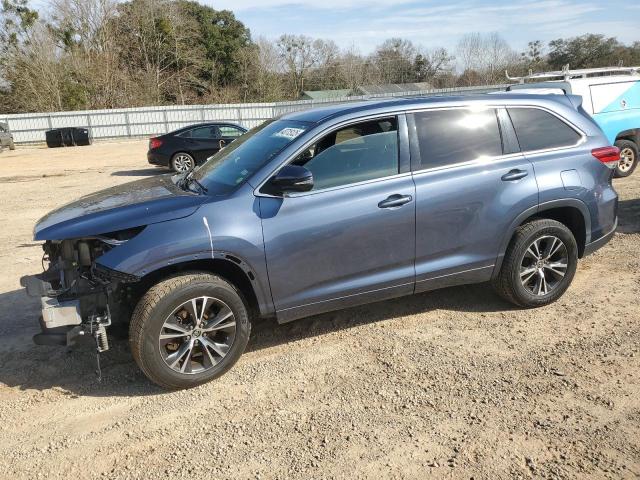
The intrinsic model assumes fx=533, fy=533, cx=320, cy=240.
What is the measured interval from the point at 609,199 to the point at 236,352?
3.55 m

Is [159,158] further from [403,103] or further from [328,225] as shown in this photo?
[328,225]

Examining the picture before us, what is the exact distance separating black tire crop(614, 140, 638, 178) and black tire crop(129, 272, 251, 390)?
9.20m

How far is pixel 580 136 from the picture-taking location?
4.71 metres

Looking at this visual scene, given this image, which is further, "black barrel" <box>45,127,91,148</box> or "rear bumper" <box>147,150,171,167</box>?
"black barrel" <box>45,127,91,148</box>

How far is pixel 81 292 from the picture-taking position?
3572mm

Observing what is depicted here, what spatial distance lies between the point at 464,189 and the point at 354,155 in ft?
3.00

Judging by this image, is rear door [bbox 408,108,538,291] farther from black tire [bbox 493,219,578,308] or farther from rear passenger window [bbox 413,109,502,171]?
black tire [bbox 493,219,578,308]

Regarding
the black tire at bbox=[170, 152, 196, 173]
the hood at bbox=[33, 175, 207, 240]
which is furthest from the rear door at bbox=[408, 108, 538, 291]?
the black tire at bbox=[170, 152, 196, 173]

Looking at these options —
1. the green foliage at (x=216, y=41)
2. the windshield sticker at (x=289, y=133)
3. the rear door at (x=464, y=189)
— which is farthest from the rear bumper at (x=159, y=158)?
the green foliage at (x=216, y=41)

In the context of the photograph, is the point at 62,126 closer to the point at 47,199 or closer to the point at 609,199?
the point at 47,199

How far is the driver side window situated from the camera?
3943 mm

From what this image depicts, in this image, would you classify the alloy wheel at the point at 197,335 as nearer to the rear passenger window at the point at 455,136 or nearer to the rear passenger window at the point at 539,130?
the rear passenger window at the point at 455,136

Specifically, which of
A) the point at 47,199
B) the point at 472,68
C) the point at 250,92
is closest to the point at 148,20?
the point at 250,92

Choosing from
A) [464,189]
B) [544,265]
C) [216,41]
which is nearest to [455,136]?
[464,189]
